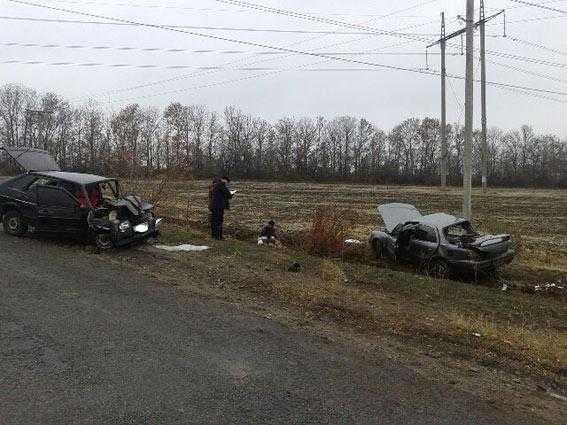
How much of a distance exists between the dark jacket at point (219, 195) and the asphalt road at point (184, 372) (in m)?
7.08

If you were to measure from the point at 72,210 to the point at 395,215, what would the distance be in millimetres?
8586

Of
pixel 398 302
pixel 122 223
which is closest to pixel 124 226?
pixel 122 223

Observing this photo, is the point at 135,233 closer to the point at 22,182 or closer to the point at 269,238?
the point at 22,182

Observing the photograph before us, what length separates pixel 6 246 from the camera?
38.1ft

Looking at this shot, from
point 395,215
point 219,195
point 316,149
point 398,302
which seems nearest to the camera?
point 398,302

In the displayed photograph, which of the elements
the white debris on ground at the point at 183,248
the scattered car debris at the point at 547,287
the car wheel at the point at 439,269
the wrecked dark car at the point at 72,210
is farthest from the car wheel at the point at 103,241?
the scattered car debris at the point at 547,287

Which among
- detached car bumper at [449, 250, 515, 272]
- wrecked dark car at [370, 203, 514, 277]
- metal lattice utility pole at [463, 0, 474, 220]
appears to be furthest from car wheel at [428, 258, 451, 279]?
metal lattice utility pole at [463, 0, 474, 220]

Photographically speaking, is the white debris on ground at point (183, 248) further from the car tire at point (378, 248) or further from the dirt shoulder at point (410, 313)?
the car tire at point (378, 248)

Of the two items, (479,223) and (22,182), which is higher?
(22,182)

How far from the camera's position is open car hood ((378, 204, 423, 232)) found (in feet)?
49.2

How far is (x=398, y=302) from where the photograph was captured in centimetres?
919

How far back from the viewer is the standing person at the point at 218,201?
15.0 metres

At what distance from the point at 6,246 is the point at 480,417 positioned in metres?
10.4

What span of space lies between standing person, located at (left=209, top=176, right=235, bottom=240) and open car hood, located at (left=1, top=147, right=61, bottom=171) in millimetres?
5101
